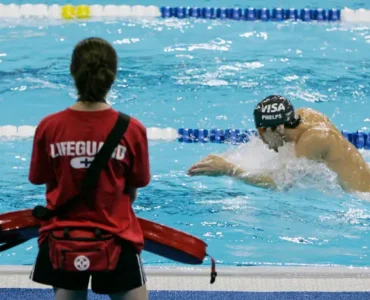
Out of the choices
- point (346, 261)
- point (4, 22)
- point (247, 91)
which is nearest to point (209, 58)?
point (247, 91)

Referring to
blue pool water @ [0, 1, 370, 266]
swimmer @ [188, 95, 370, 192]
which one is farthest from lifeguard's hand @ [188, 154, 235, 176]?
blue pool water @ [0, 1, 370, 266]

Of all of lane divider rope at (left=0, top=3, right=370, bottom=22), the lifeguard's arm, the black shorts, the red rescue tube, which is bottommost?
the black shorts

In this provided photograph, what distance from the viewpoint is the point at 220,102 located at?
6957 mm

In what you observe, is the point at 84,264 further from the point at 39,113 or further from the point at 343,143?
the point at 39,113

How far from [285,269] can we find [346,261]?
2.35 ft

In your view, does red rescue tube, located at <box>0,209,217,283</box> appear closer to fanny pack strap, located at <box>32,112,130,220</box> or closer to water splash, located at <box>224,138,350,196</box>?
fanny pack strap, located at <box>32,112,130,220</box>

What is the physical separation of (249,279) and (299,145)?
3.95 feet

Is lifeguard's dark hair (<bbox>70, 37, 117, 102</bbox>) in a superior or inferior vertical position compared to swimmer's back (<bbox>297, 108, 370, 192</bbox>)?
superior

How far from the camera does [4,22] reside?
29.8 ft

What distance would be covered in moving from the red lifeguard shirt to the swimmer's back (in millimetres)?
2435

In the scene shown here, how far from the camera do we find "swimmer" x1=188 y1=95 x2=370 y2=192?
4.57m

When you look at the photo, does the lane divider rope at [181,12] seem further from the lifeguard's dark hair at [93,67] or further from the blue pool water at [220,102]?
the lifeguard's dark hair at [93,67]

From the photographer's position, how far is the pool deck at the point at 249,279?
3602mm

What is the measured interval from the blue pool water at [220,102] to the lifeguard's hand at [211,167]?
1.22 ft
